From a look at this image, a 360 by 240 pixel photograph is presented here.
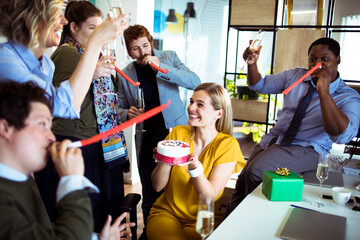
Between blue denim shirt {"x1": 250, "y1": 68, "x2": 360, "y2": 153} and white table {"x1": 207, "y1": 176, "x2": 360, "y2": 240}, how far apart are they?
760 millimetres

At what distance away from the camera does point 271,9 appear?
3.29m

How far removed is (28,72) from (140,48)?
3.79ft

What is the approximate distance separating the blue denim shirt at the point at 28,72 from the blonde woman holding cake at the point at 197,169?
2.10 feet

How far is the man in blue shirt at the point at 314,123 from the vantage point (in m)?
2.31

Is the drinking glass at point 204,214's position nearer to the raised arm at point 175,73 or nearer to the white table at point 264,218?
the white table at point 264,218

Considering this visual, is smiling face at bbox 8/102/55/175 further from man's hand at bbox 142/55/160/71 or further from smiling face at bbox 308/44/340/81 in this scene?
smiling face at bbox 308/44/340/81

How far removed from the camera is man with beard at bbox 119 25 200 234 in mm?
2305

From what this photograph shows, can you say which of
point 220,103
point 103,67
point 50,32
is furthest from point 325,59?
point 50,32

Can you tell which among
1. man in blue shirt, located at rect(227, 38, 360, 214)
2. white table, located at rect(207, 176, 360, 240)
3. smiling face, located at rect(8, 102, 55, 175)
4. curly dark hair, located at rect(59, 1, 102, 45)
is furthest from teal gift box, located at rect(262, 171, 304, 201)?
curly dark hair, located at rect(59, 1, 102, 45)

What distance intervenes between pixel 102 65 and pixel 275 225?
3.53 ft

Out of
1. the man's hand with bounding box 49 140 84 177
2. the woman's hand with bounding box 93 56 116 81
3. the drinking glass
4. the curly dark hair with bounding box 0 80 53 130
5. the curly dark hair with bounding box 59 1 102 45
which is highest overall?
the curly dark hair with bounding box 59 1 102 45

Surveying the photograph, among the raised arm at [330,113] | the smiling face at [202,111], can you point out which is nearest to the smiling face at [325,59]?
the raised arm at [330,113]

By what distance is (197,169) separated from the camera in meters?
1.65

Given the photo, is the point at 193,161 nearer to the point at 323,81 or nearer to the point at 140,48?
the point at 140,48
